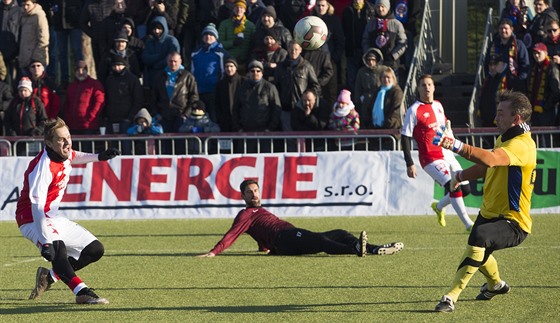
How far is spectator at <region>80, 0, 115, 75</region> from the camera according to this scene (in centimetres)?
2030

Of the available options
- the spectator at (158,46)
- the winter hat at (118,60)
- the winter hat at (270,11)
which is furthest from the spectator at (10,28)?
the winter hat at (270,11)

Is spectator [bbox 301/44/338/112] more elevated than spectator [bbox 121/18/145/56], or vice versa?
spectator [bbox 121/18/145/56]

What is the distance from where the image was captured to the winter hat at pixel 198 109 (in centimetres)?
1856

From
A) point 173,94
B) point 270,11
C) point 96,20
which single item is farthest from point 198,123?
point 96,20

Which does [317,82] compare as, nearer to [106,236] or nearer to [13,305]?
[106,236]

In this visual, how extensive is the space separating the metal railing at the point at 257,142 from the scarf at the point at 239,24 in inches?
101

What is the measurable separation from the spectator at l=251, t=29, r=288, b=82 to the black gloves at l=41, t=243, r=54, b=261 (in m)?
10.1

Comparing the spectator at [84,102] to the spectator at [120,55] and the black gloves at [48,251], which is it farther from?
the black gloves at [48,251]

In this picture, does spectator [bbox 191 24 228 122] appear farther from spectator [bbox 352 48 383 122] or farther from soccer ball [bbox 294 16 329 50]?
soccer ball [bbox 294 16 329 50]

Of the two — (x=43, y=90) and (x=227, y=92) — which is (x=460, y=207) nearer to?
(x=227, y=92)

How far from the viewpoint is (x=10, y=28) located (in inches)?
806

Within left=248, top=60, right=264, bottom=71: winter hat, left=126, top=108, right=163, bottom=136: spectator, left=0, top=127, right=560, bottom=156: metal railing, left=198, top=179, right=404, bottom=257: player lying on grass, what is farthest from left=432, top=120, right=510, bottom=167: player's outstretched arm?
left=126, top=108, right=163, bottom=136: spectator

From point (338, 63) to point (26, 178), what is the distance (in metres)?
10.9

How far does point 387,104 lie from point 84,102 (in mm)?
5142
